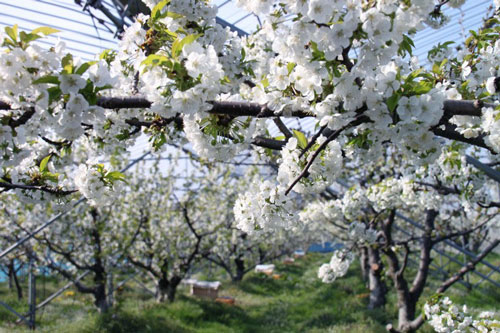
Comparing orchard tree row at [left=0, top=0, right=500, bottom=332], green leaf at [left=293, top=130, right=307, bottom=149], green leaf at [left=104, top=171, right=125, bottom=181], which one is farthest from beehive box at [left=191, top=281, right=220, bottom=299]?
green leaf at [left=293, top=130, right=307, bottom=149]

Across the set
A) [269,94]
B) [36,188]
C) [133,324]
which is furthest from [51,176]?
[133,324]

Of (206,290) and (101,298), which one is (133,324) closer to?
(101,298)

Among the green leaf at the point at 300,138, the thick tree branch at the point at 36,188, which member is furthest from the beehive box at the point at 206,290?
the green leaf at the point at 300,138

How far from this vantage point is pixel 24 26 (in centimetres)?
528

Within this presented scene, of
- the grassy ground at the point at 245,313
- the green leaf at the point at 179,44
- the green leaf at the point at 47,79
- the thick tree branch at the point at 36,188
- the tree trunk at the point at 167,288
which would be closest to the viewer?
the green leaf at the point at 47,79

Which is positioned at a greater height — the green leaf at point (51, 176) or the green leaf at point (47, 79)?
the green leaf at point (47, 79)

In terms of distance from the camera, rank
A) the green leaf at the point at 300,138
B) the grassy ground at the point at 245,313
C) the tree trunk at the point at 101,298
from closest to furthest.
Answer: the green leaf at the point at 300,138 → the grassy ground at the point at 245,313 → the tree trunk at the point at 101,298

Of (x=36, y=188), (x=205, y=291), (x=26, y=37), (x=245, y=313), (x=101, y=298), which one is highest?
(x=26, y=37)

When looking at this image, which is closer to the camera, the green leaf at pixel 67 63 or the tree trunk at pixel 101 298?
the green leaf at pixel 67 63

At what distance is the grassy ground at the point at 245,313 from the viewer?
26.6 ft

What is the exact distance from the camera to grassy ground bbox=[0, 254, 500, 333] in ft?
26.6

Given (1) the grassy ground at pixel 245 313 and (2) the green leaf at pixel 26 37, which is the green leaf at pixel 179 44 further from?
(1) the grassy ground at pixel 245 313

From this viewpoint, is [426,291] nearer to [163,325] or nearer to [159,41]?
[163,325]

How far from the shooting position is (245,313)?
33.1ft
